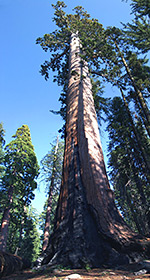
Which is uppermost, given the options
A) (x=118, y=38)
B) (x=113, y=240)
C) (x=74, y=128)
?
(x=118, y=38)

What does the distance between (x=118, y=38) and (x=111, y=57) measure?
424 centimetres

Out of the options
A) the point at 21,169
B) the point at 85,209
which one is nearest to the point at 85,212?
the point at 85,209

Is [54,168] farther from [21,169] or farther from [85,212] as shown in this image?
[85,212]

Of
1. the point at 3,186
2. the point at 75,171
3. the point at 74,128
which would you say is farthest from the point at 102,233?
the point at 3,186

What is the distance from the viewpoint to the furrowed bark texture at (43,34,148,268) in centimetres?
212

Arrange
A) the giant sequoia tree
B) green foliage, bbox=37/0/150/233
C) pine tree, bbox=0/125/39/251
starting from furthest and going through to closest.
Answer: pine tree, bbox=0/125/39/251 < green foliage, bbox=37/0/150/233 < the giant sequoia tree

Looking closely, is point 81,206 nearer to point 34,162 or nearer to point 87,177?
point 87,177

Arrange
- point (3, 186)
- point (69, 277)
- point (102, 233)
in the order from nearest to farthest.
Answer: point (69, 277)
point (102, 233)
point (3, 186)

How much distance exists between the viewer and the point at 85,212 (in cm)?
252

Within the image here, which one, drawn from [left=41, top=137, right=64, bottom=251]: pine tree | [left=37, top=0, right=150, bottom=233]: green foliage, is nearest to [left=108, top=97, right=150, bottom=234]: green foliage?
[left=37, top=0, right=150, bottom=233]: green foliage

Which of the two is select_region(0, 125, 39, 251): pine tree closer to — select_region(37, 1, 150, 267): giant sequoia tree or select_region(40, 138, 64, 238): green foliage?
select_region(40, 138, 64, 238): green foliage

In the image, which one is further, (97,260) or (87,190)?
(87,190)

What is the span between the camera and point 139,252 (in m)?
2.09

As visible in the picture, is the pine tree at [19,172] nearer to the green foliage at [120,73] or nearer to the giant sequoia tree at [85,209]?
the green foliage at [120,73]
